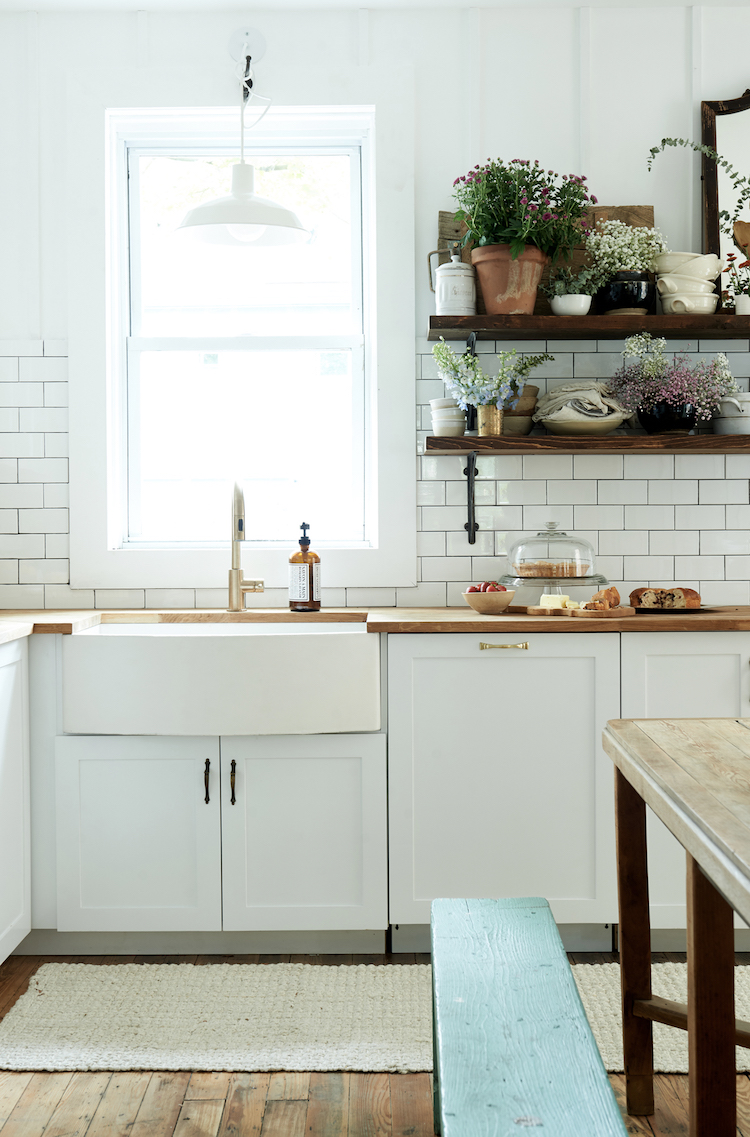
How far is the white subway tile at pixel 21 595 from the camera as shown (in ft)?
10.6

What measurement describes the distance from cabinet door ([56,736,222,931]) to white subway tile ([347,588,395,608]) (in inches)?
32.1

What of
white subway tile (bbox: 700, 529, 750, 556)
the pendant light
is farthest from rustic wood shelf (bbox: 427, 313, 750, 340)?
white subway tile (bbox: 700, 529, 750, 556)

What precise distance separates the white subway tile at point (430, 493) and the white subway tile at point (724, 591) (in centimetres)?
98

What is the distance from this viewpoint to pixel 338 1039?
2.20 m

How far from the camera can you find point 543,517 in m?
3.21

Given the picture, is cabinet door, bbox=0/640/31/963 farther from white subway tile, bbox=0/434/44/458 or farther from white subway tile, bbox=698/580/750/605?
white subway tile, bbox=698/580/750/605

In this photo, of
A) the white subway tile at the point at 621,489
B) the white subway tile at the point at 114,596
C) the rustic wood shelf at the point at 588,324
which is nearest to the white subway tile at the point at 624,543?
the white subway tile at the point at 621,489

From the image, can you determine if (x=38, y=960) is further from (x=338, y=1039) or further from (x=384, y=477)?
(x=384, y=477)

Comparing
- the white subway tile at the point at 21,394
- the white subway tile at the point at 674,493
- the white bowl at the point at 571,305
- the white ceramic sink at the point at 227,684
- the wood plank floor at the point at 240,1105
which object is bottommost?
the wood plank floor at the point at 240,1105

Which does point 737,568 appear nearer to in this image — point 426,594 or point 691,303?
point 691,303

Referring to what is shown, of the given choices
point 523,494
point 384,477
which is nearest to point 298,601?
point 384,477

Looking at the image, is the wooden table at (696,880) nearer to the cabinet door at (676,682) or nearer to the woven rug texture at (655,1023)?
the woven rug texture at (655,1023)

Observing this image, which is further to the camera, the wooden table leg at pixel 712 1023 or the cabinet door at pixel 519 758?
the cabinet door at pixel 519 758

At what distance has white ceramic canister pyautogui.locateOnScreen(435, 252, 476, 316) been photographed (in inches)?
116
